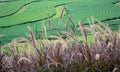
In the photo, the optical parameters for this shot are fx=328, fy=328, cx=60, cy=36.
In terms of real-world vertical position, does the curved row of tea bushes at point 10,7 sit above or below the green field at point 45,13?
above

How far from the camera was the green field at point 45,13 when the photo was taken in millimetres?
13497

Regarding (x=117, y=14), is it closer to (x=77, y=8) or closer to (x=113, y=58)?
(x=77, y=8)

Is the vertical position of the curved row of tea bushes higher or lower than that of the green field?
higher

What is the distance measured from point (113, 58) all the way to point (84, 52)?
0.35m

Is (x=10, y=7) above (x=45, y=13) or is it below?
above

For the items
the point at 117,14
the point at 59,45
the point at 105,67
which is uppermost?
the point at 59,45

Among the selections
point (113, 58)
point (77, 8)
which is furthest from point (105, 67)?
point (77, 8)

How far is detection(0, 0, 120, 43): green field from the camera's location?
13.5 m

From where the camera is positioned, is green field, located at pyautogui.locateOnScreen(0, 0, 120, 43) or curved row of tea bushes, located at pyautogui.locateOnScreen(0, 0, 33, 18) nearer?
green field, located at pyautogui.locateOnScreen(0, 0, 120, 43)

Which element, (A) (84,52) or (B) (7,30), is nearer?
(A) (84,52)

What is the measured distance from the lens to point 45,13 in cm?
1686

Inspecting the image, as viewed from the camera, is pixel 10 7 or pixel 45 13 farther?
pixel 10 7

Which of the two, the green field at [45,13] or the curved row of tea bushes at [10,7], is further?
the curved row of tea bushes at [10,7]

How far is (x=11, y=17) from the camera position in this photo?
16.5 m
